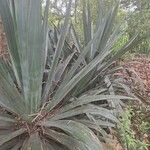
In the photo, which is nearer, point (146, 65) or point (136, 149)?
point (136, 149)

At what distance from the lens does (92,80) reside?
4.18m

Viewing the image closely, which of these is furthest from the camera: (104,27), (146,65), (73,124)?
(146,65)

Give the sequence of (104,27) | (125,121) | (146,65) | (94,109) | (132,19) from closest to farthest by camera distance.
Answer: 1. (94,109)
2. (125,121)
3. (104,27)
4. (146,65)
5. (132,19)

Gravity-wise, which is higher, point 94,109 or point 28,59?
point 28,59

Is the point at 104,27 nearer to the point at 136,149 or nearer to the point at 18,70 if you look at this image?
the point at 136,149

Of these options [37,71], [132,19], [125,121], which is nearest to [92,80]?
[125,121]

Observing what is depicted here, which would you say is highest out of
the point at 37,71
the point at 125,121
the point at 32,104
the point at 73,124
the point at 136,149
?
the point at 37,71

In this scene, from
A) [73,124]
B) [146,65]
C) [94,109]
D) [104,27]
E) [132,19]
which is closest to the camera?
[73,124]

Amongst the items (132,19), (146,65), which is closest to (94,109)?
(146,65)

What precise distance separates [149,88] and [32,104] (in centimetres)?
216

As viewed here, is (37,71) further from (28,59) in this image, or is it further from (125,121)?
(125,121)

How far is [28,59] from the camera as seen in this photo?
124 inches

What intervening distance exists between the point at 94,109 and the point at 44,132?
1.36 feet

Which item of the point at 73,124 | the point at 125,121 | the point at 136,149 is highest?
the point at 73,124
